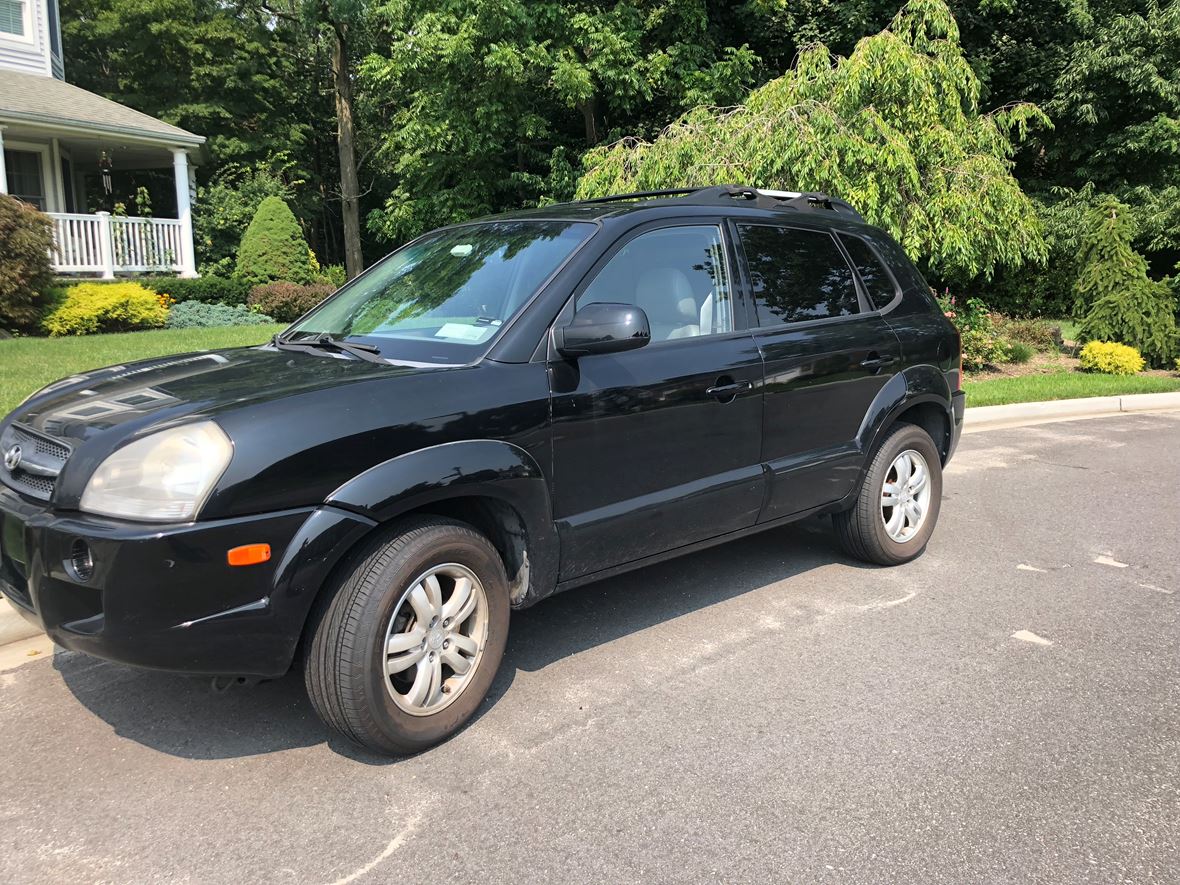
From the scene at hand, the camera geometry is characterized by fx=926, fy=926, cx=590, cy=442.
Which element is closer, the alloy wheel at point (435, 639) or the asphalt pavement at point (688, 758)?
the asphalt pavement at point (688, 758)

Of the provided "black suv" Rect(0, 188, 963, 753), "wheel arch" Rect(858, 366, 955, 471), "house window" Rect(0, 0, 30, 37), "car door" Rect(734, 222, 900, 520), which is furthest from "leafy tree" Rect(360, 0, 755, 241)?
"black suv" Rect(0, 188, 963, 753)

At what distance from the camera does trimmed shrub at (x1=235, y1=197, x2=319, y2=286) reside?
18359 mm

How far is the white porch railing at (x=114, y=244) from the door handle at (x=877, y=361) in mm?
15547

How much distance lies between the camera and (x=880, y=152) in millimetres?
11039

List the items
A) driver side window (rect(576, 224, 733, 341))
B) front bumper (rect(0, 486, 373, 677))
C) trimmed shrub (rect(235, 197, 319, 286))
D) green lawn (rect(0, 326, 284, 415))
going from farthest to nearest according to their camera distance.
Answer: trimmed shrub (rect(235, 197, 319, 286)) < green lawn (rect(0, 326, 284, 415)) < driver side window (rect(576, 224, 733, 341)) < front bumper (rect(0, 486, 373, 677))

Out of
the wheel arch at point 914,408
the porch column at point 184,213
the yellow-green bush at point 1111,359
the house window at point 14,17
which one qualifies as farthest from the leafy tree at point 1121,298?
the house window at point 14,17

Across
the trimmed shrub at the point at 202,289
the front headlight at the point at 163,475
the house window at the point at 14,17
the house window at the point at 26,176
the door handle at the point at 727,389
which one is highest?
the house window at the point at 14,17

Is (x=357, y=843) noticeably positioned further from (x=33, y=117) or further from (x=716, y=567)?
(x=33, y=117)

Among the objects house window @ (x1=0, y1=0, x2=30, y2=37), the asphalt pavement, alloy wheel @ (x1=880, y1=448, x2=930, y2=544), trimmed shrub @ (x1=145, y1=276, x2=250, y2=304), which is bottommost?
the asphalt pavement

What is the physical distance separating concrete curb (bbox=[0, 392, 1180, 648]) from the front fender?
7532mm

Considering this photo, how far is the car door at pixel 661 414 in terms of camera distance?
3.65 m

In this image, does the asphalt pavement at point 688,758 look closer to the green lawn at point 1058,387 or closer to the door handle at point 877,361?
the door handle at point 877,361

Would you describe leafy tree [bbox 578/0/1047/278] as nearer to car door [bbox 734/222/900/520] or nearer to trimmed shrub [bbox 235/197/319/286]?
car door [bbox 734/222/900/520]

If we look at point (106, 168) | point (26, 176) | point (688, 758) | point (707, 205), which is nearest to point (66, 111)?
point (26, 176)
